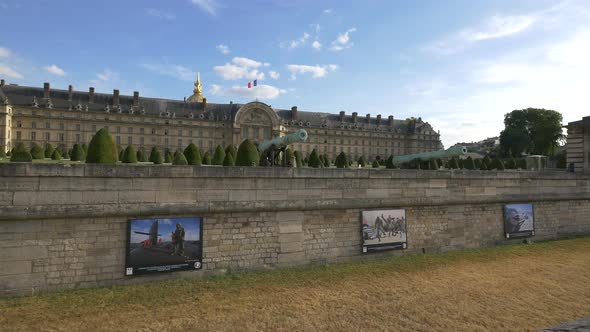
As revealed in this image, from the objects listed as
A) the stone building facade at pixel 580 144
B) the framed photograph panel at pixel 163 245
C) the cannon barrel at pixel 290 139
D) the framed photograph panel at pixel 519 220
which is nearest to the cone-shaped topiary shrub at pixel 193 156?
the cannon barrel at pixel 290 139

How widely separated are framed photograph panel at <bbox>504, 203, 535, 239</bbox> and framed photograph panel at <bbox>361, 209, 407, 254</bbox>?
543 cm

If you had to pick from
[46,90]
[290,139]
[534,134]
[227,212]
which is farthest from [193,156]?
[534,134]

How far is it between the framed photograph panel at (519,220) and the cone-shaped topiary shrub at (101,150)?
15938 mm

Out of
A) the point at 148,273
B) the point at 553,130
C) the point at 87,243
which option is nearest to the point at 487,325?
the point at 148,273

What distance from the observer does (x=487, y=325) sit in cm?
732

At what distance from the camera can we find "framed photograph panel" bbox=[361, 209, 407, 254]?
449 inches

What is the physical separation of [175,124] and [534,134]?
66.4 m

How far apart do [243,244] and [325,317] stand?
10.6ft

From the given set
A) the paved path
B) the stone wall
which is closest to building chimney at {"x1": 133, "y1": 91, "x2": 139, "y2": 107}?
the stone wall

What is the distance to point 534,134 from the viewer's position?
2489 inches

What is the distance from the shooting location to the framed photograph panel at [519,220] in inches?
570

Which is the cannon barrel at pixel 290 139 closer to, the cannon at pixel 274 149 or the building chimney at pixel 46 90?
the cannon at pixel 274 149

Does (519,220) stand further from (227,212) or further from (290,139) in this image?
(227,212)

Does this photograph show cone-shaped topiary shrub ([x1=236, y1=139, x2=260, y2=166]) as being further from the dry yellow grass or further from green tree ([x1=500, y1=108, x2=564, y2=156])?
green tree ([x1=500, y1=108, x2=564, y2=156])
